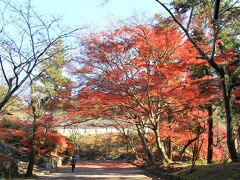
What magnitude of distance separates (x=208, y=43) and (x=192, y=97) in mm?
2888

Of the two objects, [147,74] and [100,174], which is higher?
[147,74]

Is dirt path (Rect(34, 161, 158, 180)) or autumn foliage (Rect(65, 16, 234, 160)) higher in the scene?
autumn foliage (Rect(65, 16, 234, 160))

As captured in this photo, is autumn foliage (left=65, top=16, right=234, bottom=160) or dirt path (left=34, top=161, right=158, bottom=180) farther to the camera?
dirt path (left=34, top=161, right=158, bottom=180)

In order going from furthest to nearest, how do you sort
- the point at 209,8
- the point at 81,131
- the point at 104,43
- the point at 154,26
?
1. the point at 81,131
2. the point at 104,43
3. the point at 154,26
4. the point at 209,8

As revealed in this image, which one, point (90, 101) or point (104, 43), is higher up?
point (104, 43)

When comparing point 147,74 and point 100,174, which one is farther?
point 100,174

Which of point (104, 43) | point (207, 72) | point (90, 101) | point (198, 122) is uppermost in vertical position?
point (104, 43)

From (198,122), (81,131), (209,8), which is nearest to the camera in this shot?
(209,8)

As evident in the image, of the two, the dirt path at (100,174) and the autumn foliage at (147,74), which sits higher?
the autumn foliage at (147,74)

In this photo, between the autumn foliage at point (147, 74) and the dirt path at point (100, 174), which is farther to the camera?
the dirt path at point (100, 174)

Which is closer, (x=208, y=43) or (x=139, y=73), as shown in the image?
(x=208, y=43)

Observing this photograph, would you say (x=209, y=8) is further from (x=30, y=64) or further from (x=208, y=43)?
(x=30, y=64)

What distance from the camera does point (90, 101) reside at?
1939 cm

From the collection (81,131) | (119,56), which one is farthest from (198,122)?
(81,131)
